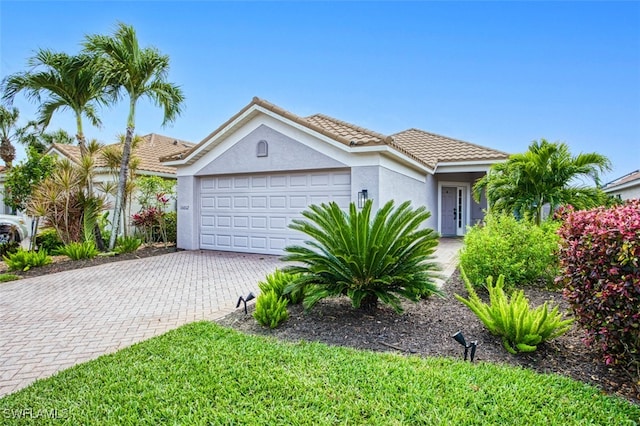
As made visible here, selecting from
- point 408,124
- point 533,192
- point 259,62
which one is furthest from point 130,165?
point 408,124

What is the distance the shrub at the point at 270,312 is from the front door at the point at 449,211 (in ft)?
44.9

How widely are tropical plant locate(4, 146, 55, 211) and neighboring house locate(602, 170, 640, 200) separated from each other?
26.6 meters

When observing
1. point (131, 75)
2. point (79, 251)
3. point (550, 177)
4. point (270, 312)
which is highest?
point (131, 75)

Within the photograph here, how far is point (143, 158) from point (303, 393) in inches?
691

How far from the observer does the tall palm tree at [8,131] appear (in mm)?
24494

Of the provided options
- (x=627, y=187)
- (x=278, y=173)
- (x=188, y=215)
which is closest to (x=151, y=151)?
(x=188, y=215)

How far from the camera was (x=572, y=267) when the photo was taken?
3652mm

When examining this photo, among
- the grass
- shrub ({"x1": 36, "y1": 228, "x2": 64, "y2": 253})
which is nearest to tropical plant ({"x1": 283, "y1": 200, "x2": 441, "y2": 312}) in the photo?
the grass

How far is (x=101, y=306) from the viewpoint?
6.18 m

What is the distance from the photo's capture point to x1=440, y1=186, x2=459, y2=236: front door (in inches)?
674

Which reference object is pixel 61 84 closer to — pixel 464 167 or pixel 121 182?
pixel 121 182

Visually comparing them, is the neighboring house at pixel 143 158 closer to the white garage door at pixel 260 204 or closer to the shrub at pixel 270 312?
the white garage door at pixel 260 204

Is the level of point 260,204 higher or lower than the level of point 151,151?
lower

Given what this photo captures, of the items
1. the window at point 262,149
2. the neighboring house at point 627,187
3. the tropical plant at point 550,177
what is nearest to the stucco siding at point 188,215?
the window at point 262,149
